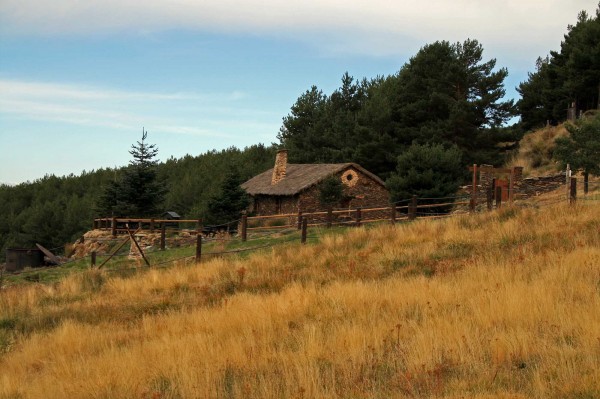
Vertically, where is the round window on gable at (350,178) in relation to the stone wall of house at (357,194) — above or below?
above

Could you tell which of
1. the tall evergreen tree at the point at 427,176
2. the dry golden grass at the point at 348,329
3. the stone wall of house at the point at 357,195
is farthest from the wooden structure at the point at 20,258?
the tall evergreen tree at the point at 427,176

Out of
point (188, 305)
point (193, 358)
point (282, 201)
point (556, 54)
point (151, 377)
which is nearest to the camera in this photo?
point (151, 377)

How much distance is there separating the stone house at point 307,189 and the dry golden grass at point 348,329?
21.1 metres

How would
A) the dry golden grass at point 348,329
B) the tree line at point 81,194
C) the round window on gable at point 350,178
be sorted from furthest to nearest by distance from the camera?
the tree line at point 81,194, the round window on gable at point 350,178, the dry golden grass at point 348,329

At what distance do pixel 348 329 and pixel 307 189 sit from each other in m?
28.3

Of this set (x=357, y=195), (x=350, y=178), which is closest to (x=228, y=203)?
(x=350, y=178)

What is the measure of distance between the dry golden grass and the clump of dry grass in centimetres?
2384

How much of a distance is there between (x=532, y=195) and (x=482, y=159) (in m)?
10.5

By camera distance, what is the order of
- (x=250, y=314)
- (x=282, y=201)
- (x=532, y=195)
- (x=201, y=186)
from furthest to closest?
(x=201, y=186)
(x=282, y=201)
(x=532, y=195)
(x=250, y=314)

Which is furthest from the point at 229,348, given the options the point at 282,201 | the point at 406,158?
the point at 282,201

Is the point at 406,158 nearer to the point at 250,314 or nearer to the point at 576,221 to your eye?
the point at 576,221

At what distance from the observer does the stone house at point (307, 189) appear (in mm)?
35500

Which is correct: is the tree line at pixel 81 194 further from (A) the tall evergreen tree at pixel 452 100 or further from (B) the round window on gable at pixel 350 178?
(A) the tall evergreen tree at pixel 452 100

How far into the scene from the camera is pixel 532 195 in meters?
28.3
